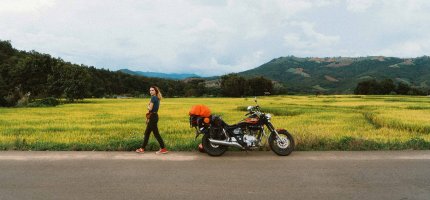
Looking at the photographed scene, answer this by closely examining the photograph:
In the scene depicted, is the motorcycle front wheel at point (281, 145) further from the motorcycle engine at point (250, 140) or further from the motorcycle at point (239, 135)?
the motorcycle engine at point (250, 140)

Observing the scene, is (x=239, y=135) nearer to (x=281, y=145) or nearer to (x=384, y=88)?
(x=281, y=145)

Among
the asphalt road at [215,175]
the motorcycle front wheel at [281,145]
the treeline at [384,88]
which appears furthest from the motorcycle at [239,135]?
the treeline at [384,88]

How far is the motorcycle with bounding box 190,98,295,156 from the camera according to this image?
8.77 m

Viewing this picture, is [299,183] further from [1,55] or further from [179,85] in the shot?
[179,85]

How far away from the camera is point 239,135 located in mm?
9055

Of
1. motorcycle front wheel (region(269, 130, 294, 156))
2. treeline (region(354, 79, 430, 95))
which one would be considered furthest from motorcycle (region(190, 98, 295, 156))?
treeline (region(354, 79, 430, 95))

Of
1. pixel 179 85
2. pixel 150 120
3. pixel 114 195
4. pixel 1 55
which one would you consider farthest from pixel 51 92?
pixel 179 85

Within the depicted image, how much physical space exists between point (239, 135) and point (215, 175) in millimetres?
2421

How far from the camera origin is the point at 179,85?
119 metres

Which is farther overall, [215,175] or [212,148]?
[212,148]

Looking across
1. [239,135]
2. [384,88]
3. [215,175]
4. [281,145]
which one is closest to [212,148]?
[239,135]

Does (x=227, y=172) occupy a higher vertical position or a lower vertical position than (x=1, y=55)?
lower

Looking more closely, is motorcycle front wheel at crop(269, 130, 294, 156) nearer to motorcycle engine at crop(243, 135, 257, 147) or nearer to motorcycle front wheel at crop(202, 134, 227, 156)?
motorcycle engine at crop(243, 135, 257, 147)

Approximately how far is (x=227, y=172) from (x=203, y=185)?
1019 millimetres
